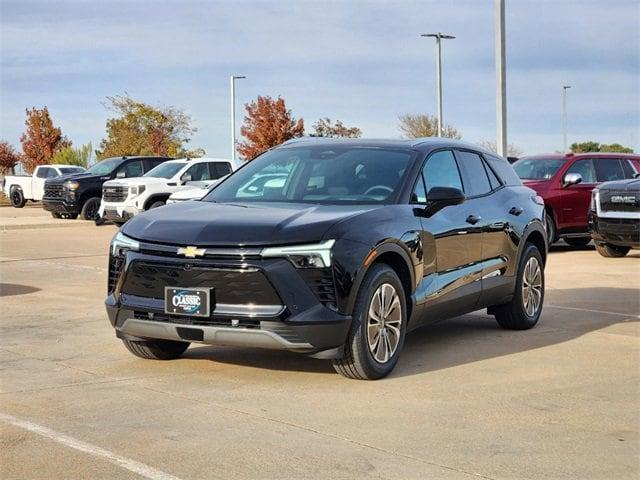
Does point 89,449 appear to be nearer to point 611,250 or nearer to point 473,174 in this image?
point 473,174

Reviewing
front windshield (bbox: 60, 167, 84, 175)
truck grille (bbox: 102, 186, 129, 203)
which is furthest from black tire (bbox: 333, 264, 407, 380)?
front windshield (bbox: 60, 167, 84, 175)

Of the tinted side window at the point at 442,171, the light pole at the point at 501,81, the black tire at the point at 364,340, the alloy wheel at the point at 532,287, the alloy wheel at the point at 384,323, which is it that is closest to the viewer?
the black tire at the point at 364,340

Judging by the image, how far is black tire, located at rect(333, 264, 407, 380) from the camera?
6902mm

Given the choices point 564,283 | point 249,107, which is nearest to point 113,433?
point 564,283

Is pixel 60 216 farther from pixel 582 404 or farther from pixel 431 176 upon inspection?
pixel 582 404

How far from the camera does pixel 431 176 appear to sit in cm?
832

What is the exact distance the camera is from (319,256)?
6723 millimetres

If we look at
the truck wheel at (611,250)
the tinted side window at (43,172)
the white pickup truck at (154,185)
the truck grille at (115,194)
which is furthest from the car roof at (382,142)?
the tinted side window at (43,172)

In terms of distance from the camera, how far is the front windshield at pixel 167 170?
26.0 metres

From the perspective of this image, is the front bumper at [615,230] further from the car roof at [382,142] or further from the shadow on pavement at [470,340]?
the car roof at [382,142]

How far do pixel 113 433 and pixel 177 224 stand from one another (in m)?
1.86

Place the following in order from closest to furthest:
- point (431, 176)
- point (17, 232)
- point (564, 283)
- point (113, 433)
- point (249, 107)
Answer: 1. point (113, 433)
2. point (431, 176)
3. point (564, 283)
4. point (17, 232)
5. point (249, 107)

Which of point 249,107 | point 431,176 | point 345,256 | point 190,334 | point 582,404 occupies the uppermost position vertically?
point 249,107

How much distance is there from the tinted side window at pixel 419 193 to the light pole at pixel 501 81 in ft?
42.4
